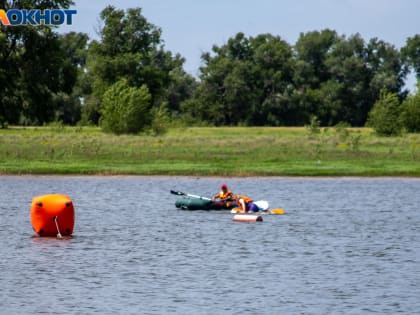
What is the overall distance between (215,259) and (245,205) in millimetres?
11680

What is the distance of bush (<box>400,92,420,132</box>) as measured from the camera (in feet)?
339

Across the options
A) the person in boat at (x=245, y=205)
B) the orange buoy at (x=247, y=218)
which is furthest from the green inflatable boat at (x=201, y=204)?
the orange buoy at (x=247, y=218)

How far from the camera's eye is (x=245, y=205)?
4034 cm

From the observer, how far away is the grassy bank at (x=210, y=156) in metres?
60.5

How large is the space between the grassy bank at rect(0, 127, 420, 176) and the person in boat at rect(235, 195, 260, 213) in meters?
18.4

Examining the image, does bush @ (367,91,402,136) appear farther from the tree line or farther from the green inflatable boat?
the green inflatable boat

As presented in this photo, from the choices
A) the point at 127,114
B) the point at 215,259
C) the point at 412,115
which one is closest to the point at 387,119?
the point at 412,115

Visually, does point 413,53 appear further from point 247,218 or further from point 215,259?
point 215,259

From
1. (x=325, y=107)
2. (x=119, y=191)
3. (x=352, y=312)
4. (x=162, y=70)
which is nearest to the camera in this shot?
(x=352, y=312)

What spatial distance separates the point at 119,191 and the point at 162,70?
8886 centimetres

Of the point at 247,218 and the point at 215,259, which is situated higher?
the point at 247,218

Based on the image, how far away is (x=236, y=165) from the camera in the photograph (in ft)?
205

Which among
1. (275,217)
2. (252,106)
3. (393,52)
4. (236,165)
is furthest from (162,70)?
(275,217)

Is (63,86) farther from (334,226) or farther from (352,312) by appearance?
(352,312)
